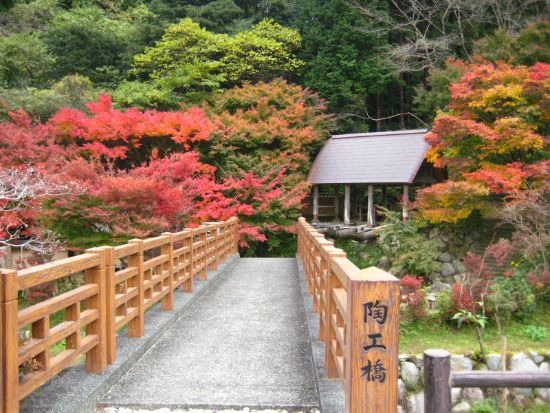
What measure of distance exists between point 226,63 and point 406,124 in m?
9.77

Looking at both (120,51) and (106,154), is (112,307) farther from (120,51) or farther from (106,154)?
(120,51)

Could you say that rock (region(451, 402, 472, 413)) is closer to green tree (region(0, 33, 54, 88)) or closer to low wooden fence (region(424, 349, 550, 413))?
low wooden fence (region(424, 349, 550, 413))

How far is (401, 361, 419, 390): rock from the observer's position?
299 inches

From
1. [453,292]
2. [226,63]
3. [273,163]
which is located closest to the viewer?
[453,292]

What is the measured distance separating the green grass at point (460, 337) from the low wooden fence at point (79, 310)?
14.4ft

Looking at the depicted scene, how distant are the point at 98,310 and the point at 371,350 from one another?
8.07ft

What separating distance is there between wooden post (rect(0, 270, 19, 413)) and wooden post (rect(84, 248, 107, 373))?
3.81ft

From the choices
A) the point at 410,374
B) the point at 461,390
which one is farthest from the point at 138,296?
the point at 461,390

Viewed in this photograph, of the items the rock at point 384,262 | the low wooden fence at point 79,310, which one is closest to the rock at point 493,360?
the low wooden fence at point 79,310

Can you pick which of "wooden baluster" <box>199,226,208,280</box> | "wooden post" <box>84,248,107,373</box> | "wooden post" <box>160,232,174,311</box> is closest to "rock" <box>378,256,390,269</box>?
"wooden baluster" <box>199,226,208,280</box>

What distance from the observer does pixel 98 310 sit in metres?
3.93

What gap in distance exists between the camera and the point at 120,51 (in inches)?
943

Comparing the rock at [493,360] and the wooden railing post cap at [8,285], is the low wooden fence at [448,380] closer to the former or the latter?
the wooden railing post cap at [8,285]

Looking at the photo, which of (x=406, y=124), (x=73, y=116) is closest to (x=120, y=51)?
(x=73, y=116)
